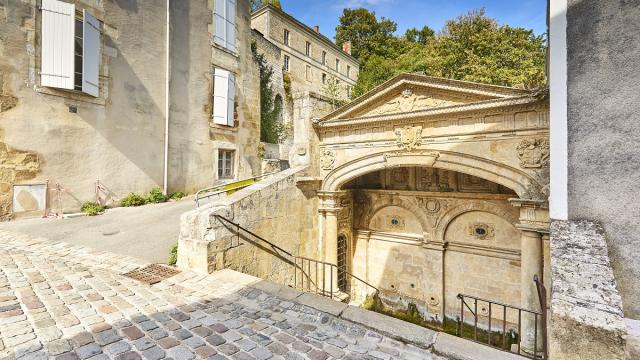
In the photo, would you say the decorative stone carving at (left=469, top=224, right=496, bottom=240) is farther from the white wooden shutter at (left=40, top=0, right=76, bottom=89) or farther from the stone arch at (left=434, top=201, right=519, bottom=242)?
the white wooden shutter at (left=40, top=0, right=76, bottom=89)

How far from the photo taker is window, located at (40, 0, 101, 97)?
7340 mm

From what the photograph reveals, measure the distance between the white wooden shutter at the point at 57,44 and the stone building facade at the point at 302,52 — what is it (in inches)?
466

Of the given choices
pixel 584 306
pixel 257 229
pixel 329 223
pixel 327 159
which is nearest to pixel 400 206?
pixel 329 223

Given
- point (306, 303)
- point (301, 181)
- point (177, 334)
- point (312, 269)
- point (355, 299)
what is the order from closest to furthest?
1. point (177, 334)
2. point (306, 303)
3. point (301, 181)
4. point (312, 269)
5. point (355, 299)

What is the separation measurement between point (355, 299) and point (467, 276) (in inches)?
141

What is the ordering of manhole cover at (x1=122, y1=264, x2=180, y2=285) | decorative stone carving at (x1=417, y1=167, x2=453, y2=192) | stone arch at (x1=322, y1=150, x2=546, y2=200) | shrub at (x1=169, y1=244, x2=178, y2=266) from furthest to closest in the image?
decorative stone carving at (x1=417, y1=167, x2=453, y2=192) → stone arch at (x1=322, y1=150, x2=546, y2=200) → shrub at (x1=169, y1=244, x2=178, y2=266) → manhole cover at (x1=122, y1=264, x2=180, y2=285)

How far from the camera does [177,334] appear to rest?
9.55ft

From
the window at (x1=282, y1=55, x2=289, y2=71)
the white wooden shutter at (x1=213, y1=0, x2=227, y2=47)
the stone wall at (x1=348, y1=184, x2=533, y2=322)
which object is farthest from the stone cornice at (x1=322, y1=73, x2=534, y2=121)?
the window at (x1=282, y1=55, x2=289, y2=71)

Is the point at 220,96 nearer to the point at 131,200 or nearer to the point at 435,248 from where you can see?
the point at 131,200

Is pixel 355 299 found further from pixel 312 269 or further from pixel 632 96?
pixel 632 96

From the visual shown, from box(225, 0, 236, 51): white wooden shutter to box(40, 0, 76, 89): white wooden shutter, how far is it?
531 centimetres

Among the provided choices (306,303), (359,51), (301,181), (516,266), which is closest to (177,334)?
(306,303)

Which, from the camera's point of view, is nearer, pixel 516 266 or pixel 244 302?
pixel 244 302

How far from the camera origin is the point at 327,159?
25.9ft
